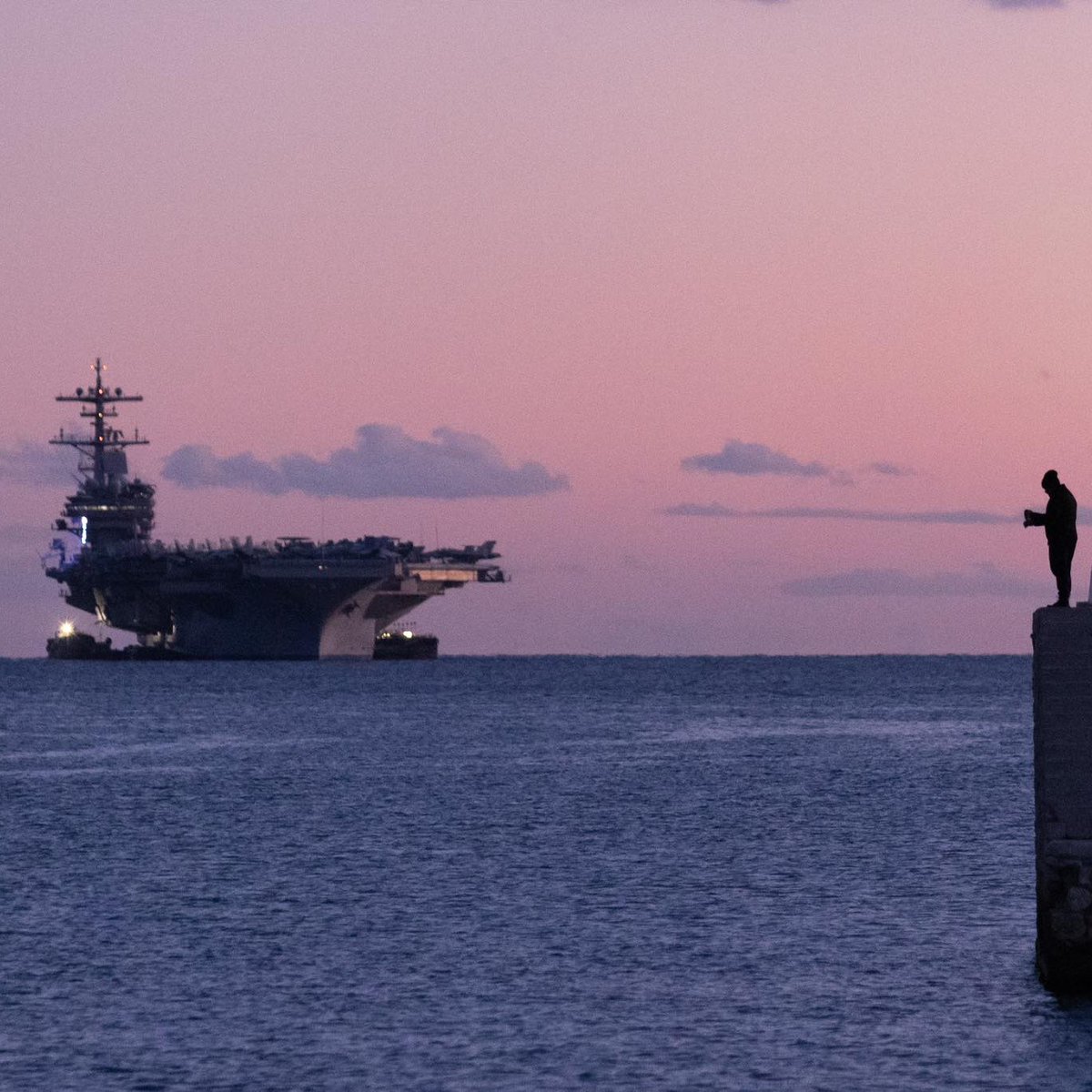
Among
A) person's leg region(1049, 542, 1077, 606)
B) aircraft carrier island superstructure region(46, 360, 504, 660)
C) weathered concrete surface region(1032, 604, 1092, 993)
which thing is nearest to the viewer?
weathered concrete surface region(1032, 604, 1092, 993)

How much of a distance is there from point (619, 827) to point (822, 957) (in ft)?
65.7

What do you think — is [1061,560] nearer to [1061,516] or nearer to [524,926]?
[1061,516]

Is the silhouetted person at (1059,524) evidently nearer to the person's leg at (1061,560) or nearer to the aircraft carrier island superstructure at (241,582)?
the person's leg at (1061,560)

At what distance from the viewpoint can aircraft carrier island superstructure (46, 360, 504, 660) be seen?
522ft

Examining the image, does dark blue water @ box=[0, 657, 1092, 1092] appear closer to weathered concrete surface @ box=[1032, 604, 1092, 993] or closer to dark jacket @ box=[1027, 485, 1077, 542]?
weathered concrete surface @ box=[1032, 604, 1092, 993]

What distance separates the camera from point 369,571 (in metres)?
156

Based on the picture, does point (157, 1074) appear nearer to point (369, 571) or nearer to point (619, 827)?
point (619, 827)

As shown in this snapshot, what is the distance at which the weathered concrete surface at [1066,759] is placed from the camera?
2259cm

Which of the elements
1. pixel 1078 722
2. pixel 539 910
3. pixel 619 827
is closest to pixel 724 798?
pixel 619 827

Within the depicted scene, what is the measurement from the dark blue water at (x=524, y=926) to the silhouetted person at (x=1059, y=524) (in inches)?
194

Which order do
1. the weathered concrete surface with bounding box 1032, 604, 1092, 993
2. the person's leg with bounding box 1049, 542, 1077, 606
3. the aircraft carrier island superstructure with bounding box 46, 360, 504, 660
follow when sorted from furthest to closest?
the aircraft carrier island superstructure with bounding box 46, 360, 504, 660, the person's leg with bounding box 1049, 542, 1077, 606, the weathered concrete surface with bounding box 1032, 604, 1092, 993

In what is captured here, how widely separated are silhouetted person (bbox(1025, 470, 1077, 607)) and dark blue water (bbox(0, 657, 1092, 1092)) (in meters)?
4.93

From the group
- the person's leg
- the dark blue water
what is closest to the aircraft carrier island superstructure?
the dark blue water

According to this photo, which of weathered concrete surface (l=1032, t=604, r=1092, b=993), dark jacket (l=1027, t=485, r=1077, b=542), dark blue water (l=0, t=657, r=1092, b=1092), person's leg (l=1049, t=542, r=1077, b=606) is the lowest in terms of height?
dark blue water (l=0, t=657, r=1092, b=1092)
